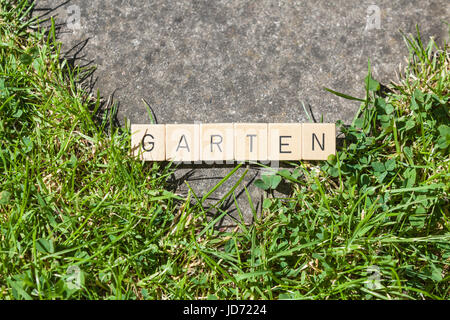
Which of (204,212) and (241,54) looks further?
(241,54)

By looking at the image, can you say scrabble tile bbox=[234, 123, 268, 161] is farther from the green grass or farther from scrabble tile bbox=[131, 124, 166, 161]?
scrabble tile bbox=[131, 124, 166, 161]

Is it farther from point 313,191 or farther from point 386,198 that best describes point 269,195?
point 386,198

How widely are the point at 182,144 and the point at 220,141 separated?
187 mm

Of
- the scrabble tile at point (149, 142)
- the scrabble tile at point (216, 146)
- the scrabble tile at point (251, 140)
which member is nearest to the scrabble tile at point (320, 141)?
the scrabble tile at point (251, 140)

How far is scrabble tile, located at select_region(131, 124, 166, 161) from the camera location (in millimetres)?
1774

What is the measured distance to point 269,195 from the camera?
1.79 metres

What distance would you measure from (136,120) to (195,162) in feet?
1.22

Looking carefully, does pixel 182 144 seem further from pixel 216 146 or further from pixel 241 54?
pixel 241 54

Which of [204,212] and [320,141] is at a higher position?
[320,141]

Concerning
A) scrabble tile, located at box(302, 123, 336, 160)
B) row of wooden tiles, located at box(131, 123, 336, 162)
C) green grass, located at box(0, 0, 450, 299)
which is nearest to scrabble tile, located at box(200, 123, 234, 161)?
row of wooden tiles, located at box(131, 123, 336, 162)

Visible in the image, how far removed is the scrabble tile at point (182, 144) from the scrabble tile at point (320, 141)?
54 cm

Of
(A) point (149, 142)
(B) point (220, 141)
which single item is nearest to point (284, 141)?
(B) point (220, 141)

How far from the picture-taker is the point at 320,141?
5.73 feet

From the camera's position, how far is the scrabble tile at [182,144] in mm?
1778
